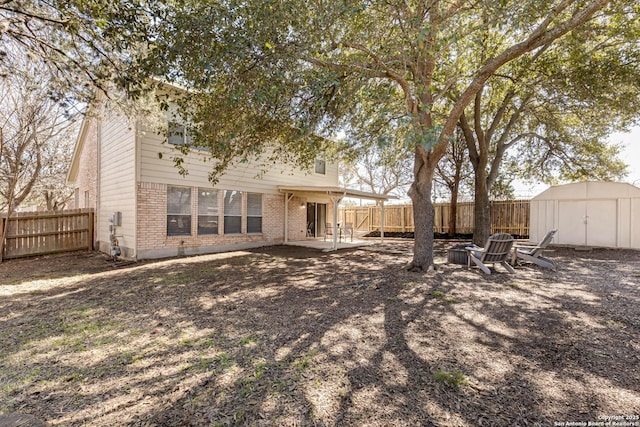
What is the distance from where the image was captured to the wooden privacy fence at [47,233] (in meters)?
9.87

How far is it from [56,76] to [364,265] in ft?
26.8

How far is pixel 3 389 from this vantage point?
2.62m

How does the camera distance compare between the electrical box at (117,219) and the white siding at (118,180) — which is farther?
the electrical box at (117,219)

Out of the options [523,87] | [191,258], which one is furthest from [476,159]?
[191,258]

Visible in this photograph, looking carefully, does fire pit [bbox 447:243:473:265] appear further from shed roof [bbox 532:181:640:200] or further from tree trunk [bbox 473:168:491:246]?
shed roof [bbox 532:181:640:200]

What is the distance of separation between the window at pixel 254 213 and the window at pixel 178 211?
248cm

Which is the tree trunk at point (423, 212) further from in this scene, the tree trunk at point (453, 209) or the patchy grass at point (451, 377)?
the tree trunk at point (453, 209)

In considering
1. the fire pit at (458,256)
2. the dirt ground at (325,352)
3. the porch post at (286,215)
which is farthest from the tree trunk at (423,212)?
the porch post at (286,215)

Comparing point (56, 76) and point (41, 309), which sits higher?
point (56, 76)

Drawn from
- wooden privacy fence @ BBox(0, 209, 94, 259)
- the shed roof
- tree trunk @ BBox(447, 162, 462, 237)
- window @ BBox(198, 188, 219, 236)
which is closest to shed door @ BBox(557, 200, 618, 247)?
the shed roof

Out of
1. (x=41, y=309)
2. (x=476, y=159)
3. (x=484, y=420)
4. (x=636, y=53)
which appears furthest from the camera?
(x=476, y=159)

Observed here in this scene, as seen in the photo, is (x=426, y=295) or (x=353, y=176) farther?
(x=353, y=176)

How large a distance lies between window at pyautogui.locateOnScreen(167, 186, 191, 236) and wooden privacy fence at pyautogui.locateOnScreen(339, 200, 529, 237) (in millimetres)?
12106

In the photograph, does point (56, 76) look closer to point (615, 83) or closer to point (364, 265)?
point (364, 265)
